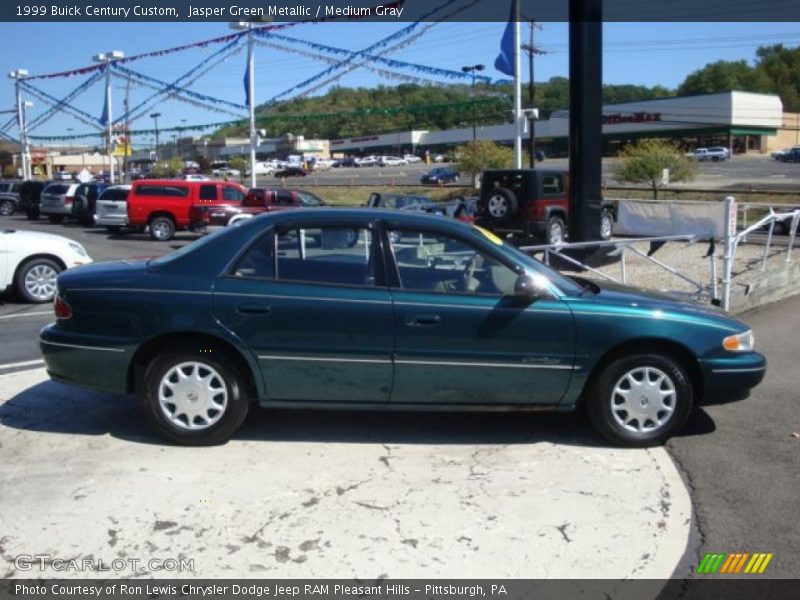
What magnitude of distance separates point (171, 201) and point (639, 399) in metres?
22.2

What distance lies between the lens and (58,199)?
108 ft

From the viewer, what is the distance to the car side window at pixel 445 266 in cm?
532

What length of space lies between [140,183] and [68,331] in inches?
846

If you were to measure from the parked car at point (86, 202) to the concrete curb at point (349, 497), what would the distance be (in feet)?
87.2

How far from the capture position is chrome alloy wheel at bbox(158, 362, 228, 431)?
526cm

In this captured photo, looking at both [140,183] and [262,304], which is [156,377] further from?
[140,183]

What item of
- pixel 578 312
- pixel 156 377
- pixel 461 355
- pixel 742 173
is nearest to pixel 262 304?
pixel 156 377

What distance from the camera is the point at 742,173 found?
55875mm

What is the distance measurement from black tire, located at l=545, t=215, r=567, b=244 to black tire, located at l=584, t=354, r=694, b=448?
46.3 feet

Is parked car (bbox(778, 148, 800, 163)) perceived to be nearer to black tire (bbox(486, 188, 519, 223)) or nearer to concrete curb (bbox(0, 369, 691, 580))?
black tire (bbox(486, 188, 519, 223))

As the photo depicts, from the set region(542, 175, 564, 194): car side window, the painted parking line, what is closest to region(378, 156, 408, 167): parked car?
region(542, 175, 564, 194): car side window

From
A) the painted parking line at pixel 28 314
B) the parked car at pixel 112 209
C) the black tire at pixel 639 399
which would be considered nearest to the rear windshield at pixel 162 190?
the parked car at pixel 112 209

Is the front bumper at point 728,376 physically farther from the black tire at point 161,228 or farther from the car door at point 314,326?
the black tire at point 161,228

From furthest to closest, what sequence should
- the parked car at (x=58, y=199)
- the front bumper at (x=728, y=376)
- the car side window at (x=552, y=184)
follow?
the parked car at (x=58, y=199) → the car side window at (x=552, y=184) → the front bumper at (x=728, y=376)
